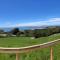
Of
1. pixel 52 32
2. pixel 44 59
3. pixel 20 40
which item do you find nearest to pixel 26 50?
pixel 44 59

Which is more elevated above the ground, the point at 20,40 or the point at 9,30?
the point at 9,30

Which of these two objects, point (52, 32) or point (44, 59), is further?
point (52, 32)

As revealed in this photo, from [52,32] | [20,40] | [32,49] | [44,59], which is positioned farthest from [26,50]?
[52,32]

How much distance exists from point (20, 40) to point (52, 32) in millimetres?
1426

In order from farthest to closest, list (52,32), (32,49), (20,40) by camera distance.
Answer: (52,32) → (20,40) → (32,49)

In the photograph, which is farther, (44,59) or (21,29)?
(21,29)

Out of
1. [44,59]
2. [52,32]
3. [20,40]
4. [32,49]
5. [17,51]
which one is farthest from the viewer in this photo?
[52,32]

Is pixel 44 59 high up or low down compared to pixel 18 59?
down

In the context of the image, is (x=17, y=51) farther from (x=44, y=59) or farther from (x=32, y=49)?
(x=44, y=59)

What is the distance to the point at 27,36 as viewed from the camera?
6.42 metres

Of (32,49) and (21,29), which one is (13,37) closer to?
(21,29)

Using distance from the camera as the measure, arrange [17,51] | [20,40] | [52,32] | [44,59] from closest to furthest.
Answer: [17,51] < [44,59] < [20,40] < [52,32]

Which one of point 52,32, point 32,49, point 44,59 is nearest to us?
point 32,49

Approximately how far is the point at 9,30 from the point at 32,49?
4475 millimetres
